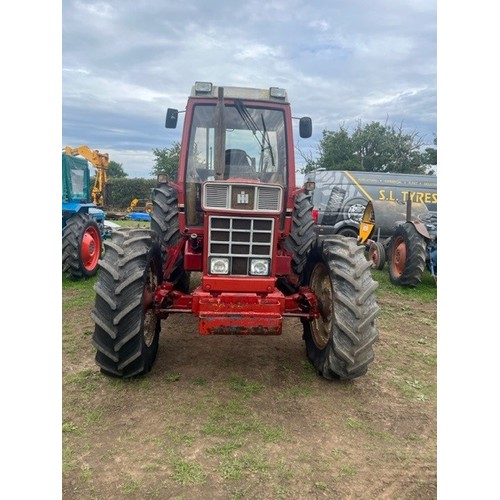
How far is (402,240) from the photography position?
856 cm

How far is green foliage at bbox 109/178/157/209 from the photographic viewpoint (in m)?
28.9

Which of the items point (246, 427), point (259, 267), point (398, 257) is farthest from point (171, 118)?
point (398, 257)

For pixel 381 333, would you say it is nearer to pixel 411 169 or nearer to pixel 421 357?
pixel 421 357

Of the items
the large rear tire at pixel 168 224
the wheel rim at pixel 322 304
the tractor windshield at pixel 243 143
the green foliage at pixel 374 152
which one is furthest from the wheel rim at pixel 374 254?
the green foliage at pixel 374 152

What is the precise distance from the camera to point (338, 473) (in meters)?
2.69

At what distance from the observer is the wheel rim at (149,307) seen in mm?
3816

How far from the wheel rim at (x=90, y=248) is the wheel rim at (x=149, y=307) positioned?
3988 millimetres

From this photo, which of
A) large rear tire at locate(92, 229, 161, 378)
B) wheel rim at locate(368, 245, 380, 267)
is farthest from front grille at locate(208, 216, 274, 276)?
wheel rim at locate(368, 245, 380, 267)

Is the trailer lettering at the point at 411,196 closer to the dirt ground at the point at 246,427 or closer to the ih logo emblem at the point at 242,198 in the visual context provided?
the dirt ground at the point at 246,427

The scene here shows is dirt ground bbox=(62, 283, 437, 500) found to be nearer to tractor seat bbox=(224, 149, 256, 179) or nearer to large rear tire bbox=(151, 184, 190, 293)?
large rear tire bbox=(151, 184, 190, 293)

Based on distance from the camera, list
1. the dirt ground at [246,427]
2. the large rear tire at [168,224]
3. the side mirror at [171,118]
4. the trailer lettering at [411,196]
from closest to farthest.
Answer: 1. the dirt ground at [246,427]
2. the side mirror at [171,118]
3. the large rear tire at [168,224]
4. the trailer lettering at [411,196]

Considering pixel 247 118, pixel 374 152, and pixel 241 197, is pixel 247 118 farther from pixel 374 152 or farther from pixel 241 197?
pixel 374 152

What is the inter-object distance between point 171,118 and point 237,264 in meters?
1.83

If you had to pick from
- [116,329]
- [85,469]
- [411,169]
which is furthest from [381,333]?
[411,169]
